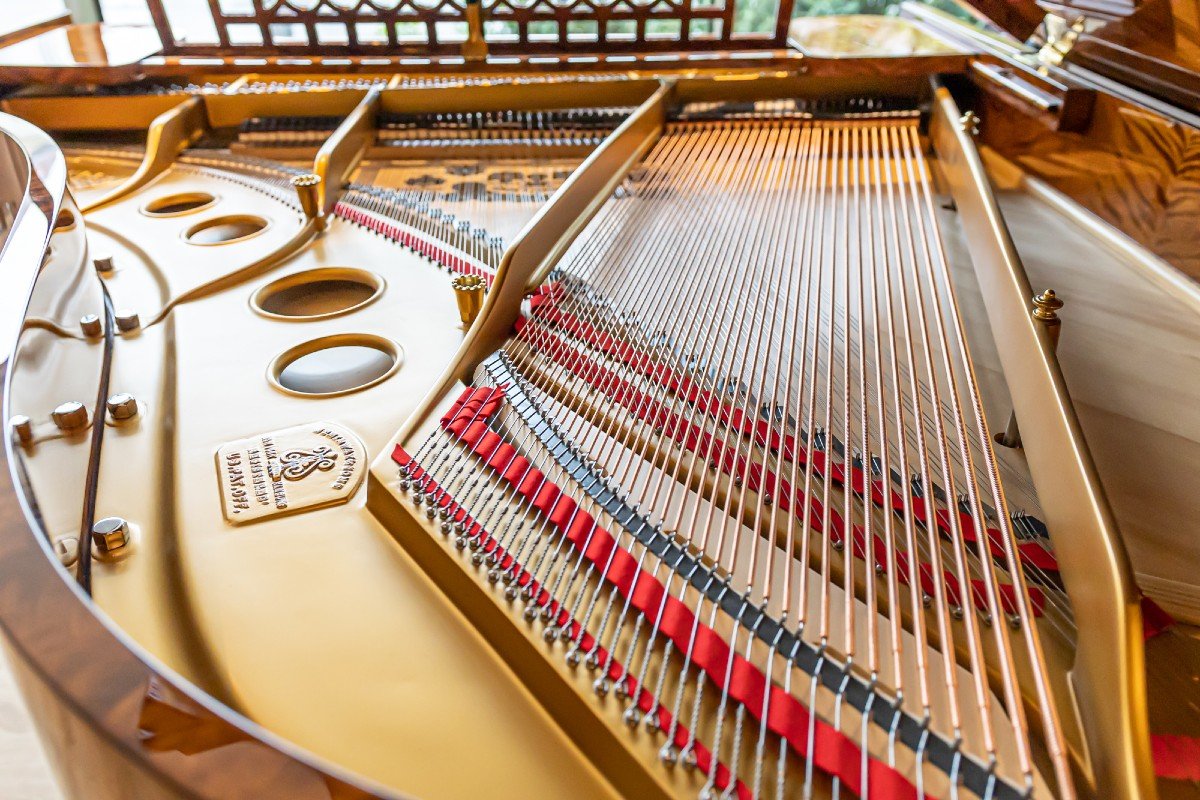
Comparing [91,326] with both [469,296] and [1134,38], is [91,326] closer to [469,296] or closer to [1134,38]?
[469,296]

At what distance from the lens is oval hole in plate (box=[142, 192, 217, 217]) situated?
301 centimetres

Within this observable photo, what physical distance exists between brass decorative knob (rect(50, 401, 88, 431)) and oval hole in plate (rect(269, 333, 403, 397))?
0.44 m

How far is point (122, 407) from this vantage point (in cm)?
176

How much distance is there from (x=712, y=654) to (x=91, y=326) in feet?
5.18

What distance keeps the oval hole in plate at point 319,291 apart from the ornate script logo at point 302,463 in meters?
0.80

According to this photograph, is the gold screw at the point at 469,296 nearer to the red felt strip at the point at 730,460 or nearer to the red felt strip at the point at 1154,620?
the red felt strip at the point at 730,460

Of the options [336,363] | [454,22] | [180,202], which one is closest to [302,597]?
[336,363]

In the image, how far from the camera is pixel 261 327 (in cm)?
216

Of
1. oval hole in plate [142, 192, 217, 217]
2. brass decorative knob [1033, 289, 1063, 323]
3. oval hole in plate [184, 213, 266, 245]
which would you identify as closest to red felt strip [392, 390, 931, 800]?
brass decorative knob [1033, 289, 1063, 323]

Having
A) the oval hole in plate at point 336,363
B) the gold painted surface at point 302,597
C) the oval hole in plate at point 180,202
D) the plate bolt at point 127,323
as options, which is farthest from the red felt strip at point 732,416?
the oval hole in plate at point 180,202

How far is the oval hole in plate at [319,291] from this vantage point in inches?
95.3

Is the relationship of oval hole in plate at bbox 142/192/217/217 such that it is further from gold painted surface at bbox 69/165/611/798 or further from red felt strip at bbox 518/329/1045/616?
red felt strip at bbox 518/329/1045/616

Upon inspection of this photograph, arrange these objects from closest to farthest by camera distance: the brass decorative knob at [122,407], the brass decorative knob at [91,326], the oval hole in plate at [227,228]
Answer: the brass decorative knob at [122,407], the brass decorative knob at [91,326], the oval hole in plate at [227,228]

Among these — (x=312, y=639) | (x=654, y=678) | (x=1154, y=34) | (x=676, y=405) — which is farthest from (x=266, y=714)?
(x=1154, y=34)
